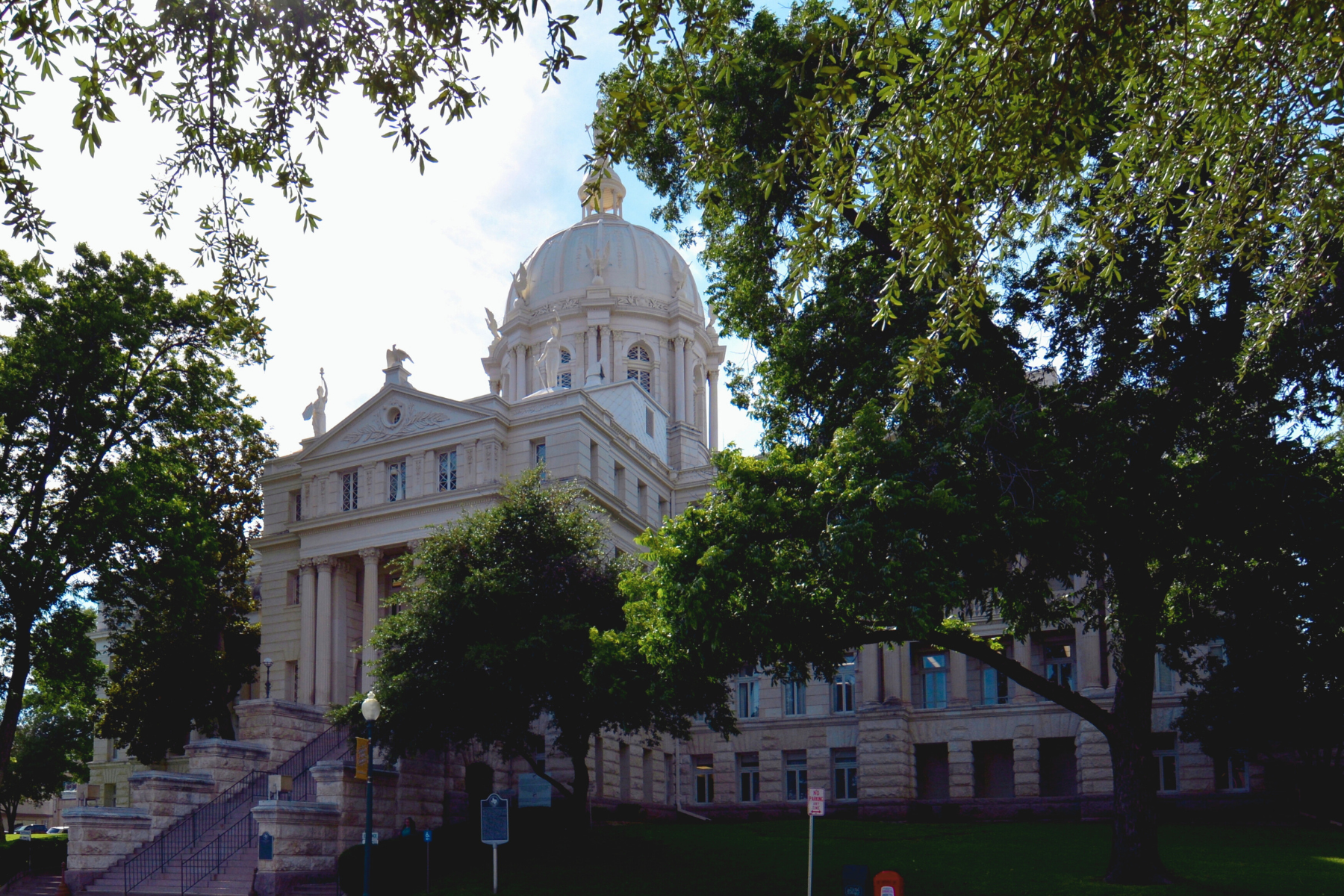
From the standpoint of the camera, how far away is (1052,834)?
34.0 metres

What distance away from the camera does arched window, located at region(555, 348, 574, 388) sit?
72.0m

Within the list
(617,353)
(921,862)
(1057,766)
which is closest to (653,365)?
(617,353)

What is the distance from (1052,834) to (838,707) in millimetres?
20114

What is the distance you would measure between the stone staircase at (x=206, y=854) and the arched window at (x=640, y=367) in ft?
130

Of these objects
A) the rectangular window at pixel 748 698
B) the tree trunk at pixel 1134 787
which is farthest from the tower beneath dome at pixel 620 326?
the tree trunk at pixel 1134 787

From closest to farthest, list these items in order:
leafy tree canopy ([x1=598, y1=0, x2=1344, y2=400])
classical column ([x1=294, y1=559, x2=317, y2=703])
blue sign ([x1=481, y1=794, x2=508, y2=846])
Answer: leafy tree canopy ([x1=598, y1=0, x2=1344, y2=400]), blue sign ([x1=481, y1=794, x2=508, y2=846]), classical column ([x1=294, y1=559, x2=317, y2=703])

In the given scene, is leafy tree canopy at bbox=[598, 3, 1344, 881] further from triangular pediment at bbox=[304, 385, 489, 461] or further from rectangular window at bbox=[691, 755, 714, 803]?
rectangular window at bbox=[691, 755, 714, 803]

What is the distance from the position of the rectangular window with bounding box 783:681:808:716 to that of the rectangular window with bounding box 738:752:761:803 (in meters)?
2.42

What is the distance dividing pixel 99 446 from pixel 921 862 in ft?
78.2

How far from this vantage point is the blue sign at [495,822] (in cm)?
2553

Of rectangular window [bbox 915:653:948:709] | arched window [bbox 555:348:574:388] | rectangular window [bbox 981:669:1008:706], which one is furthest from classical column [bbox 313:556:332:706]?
rectangular window [bbox 981:669:1008:706]

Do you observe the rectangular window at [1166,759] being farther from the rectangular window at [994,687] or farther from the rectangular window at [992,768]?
the rectangular window at [994,687]

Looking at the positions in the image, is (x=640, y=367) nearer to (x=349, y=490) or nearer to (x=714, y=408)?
(x=714, y=408)

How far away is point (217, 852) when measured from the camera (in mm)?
31562
